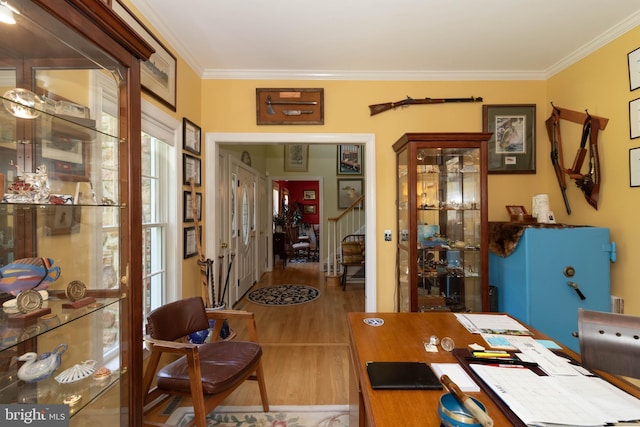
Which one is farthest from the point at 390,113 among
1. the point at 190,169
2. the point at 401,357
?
the point at 401,357

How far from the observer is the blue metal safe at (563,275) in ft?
7.18

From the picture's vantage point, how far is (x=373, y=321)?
149 centimetres

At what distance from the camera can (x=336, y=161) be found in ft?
21.3

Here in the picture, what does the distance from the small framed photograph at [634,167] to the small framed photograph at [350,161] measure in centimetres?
468

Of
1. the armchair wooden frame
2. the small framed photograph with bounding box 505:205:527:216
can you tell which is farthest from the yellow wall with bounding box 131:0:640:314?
the armchair wooden frame

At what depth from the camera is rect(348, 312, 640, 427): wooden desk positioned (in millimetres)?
793

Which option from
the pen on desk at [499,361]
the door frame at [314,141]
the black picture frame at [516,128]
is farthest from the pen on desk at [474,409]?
the black picture frame at [516,128]

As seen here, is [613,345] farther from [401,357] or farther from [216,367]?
[216,367]

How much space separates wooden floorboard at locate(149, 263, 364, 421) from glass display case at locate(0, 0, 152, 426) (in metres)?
1.04

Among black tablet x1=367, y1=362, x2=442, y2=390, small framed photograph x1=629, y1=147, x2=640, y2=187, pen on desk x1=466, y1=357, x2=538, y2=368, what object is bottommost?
black tablet x1=367, y1=362, x2=442, y2=390

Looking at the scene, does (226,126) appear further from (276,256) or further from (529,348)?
(276,256)

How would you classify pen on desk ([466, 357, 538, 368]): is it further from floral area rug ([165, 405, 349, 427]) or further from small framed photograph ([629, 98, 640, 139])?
small framed photograph ([629, 98, 640, 139])

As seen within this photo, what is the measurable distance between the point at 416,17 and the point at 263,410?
296cm

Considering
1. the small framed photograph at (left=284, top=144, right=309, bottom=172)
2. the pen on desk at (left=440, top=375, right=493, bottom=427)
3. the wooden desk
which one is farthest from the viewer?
the small framed photograph at (left=284, top=144, right=309, bottom=172)
